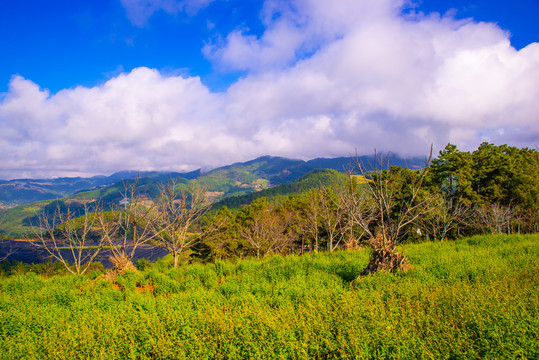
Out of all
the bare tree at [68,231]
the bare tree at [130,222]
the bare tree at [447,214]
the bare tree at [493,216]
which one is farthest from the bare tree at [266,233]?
the bare tree at [493,216]

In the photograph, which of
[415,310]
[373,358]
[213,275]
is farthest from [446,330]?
[213,275]

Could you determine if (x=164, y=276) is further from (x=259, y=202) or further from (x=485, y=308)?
(x=259, y=202)

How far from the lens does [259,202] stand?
47.0 meters

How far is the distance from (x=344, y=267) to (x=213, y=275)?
19.2 ft

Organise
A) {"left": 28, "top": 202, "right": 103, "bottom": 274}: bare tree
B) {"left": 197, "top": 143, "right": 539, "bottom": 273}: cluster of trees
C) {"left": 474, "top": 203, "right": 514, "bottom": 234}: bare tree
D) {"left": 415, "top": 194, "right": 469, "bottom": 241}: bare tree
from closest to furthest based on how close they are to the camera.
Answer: {"left": 28, "top": 202, "right": 103, "bottom": 274}: bare tree → {"left": 474, "top": 203, "right": 514, "bottom": 234}: bare tree → {"left": 197, "top": 143, "right": 539, "bottom": 273}: cluster of trees → {"left": 415, "top": 194, "right": 469, "bottom": 241}: bare tree

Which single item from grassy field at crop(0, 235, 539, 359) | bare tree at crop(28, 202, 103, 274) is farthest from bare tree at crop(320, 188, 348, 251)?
bare tree at crop(28, 202, 103, 274)

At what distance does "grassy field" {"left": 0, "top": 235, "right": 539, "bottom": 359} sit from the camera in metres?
4.18

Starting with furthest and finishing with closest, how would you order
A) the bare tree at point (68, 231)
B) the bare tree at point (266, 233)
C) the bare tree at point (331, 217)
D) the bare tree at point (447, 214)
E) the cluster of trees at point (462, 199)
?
the bare tree at point (266, 233)
the bare tree at point (447, 214)
the cluster of trees at point (462, 199)
the bare tree at point (331, 217)
the bare tree at point (68, 231)

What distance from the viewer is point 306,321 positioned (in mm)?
5340

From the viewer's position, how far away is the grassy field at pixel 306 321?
13.7 ft

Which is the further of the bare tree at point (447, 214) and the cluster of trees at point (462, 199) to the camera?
the bare tree at point (447, 214)

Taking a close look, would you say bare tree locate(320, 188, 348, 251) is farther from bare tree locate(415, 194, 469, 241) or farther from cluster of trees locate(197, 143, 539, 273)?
bare tree locate(415, 194, 469, 241)

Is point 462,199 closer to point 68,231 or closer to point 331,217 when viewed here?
point 331,217

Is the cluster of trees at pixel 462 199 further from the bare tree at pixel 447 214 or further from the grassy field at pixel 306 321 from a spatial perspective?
the grassy field at pixel 306 321
